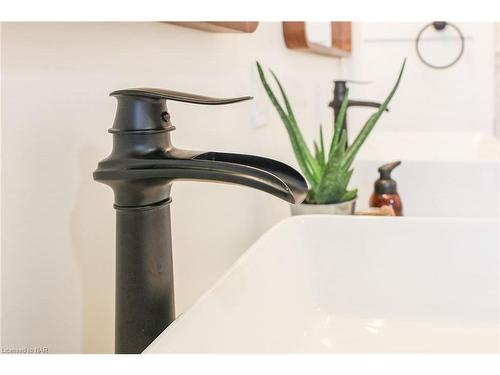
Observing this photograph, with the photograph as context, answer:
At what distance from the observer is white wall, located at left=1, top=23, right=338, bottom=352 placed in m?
0.35

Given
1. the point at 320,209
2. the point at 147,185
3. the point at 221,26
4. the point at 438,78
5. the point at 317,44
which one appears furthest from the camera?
the point at 438,78

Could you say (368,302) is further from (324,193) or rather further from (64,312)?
(64,312)

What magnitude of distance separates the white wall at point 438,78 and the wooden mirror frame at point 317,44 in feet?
2.13

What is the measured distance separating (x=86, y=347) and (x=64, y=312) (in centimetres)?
4

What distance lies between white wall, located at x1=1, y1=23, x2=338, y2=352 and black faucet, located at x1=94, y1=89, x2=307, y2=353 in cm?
6

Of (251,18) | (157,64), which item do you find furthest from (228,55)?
Result: (251,18)

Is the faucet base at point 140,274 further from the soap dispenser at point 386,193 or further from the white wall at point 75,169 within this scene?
the soap dispenser at point 386,193

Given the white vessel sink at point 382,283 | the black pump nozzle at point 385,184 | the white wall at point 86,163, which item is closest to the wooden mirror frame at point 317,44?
the white wall at point 86,163

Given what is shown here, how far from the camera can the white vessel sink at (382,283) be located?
0.53 metres

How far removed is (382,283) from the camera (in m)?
0.60

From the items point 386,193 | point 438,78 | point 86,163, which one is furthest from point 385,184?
point 438,78

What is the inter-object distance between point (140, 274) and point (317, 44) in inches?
32.0

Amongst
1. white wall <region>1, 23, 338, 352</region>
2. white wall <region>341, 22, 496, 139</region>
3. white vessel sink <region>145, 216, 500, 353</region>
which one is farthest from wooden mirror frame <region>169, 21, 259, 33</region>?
white wall <region>341, 22, 496, 139</region>

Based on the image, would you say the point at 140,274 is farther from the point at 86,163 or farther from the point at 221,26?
the point at 221,26
